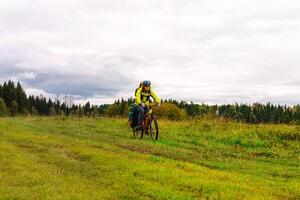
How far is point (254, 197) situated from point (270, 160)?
8.27 metres

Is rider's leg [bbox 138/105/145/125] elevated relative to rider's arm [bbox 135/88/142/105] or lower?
lower

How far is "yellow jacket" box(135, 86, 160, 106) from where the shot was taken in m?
23.7

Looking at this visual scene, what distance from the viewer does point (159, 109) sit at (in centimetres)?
5941

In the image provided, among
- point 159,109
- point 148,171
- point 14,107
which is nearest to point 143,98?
point 148,171

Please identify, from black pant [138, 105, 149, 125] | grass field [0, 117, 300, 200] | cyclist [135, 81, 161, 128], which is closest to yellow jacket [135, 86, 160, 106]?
cyclist [135, 81, 161, 128]

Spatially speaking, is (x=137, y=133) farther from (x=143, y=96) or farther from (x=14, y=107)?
(x=14, y=107)

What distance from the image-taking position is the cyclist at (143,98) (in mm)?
23672

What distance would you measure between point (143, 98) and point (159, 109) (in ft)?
116

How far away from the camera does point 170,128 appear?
2783 cm

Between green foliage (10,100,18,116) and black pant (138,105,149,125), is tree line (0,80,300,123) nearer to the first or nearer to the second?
green foliage (10,100,18,116)

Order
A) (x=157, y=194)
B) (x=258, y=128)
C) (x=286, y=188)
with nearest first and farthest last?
(x=157, y=194) < (x=286, y=188) < (x=258, y=128)

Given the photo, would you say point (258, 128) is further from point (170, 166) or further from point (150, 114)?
point (170, 166)

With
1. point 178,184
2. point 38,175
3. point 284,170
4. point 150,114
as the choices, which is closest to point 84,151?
point 38,175

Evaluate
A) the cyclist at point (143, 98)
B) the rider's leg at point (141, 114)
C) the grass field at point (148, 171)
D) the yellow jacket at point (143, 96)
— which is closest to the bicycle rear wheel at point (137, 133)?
the cyclist at point (143, 98)
